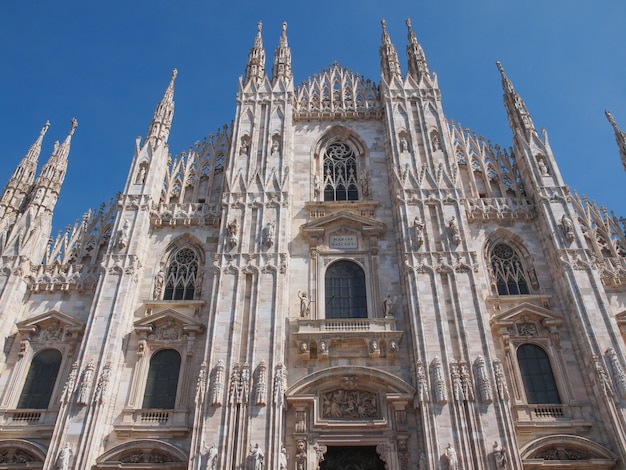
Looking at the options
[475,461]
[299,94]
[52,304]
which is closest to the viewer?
[475,461]

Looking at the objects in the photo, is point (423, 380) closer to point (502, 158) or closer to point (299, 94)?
point (502, 158)

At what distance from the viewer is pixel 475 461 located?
14914mm

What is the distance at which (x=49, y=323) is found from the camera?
18.9 meters

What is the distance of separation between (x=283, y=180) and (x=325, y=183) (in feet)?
7.86

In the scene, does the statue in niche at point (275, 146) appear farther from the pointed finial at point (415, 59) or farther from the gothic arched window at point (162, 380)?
the gothic arched window at point (162, 380)

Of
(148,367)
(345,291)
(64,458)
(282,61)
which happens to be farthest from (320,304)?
(282,61)

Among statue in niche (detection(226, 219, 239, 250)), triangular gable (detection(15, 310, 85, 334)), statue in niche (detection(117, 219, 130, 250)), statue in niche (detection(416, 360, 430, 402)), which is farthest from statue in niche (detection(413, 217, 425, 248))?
triangular gable (detection(15, 310, 85, 334))

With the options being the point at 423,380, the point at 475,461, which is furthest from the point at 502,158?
the point at 475,461

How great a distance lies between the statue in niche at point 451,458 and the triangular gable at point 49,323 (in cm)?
1287

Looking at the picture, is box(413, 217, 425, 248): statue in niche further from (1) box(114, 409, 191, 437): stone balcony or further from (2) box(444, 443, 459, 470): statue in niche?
(1) box(114, 409, 191, 437): stone balcony

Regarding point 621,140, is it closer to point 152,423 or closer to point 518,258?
point 518,258

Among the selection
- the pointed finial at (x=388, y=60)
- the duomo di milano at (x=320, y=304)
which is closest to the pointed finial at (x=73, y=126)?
the duomo di milano at (x=320, y=304)

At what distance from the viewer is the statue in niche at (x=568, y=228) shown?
19.2 meters

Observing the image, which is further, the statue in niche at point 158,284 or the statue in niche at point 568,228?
the statue in niche at point 158,284
